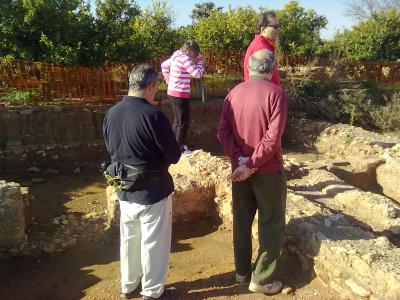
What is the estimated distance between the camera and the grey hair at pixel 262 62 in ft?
9.83

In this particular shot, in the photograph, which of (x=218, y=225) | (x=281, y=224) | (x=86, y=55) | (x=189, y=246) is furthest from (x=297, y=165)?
(x=86, y=55)

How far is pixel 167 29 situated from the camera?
13062 mm

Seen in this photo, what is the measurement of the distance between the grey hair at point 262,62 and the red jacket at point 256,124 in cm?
8

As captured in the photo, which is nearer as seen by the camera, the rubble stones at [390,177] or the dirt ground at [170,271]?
the dirt ground at [170,271]

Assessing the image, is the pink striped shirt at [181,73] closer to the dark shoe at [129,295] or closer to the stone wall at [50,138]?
the stone wall at [50,138]

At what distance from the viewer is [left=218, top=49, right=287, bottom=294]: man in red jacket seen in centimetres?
294

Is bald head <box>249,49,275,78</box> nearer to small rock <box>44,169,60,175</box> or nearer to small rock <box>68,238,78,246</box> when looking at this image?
small rock <box>68,238,78,246</box>

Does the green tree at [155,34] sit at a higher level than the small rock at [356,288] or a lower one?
higher

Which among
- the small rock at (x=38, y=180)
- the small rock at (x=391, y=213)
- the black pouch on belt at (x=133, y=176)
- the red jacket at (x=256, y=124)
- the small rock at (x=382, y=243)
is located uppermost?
the red jacket at (x=256, y=124)

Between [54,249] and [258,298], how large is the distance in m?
Result: 2.32

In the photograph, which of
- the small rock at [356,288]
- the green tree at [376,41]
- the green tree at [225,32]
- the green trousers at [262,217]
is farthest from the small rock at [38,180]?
the green tree at [376,41]

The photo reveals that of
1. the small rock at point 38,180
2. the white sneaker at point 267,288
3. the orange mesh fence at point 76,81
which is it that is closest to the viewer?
the white sneaker at point 267,288

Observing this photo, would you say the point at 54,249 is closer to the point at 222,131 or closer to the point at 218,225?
the point at 218,225

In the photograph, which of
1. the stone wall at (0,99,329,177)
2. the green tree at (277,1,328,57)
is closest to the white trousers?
the stone wall at (0,99,329,177)
